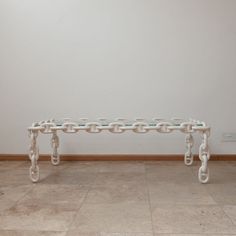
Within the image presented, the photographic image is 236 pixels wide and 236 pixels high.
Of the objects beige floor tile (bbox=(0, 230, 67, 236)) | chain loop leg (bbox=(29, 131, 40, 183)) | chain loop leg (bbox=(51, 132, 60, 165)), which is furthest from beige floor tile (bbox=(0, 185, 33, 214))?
chain loop leg (bbox=(51, 132, 60, 165))

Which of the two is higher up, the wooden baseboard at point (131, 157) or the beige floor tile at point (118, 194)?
the beige floor tile at point (118, 194)

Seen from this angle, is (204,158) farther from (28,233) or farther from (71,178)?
(28,233)

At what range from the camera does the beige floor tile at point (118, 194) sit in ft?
4.95

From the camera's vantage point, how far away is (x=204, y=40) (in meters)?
2.42

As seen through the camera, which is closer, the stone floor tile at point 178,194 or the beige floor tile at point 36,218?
the beige floor tile at point 36,218

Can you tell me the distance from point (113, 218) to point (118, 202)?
21 cm

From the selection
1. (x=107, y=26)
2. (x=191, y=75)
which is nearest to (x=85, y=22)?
(x=107, y=26)

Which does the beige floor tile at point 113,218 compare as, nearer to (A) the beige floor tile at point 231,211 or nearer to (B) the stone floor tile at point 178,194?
(B) the stone floor tile at point 178,194

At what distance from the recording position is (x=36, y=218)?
50.6 inches

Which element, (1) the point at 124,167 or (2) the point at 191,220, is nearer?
(2) the point at 191,220

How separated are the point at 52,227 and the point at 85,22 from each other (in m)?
1.87

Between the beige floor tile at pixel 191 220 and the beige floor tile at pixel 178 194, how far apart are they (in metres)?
0.08

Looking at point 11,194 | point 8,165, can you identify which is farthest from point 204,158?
point 8,165

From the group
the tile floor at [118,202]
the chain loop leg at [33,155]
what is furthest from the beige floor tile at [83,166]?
the chain loop leg at [33,155]
